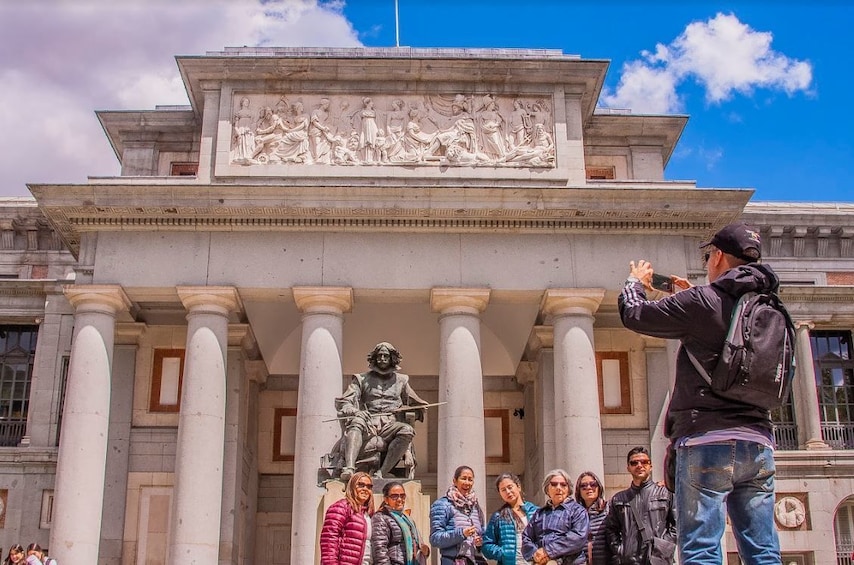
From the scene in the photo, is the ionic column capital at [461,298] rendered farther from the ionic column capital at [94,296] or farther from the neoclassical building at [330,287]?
the ionic column capital at [94,296]

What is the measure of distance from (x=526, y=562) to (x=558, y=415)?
623 inches

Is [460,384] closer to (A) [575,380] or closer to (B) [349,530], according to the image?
(A) [575,380]

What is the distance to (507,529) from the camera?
12.4 metres

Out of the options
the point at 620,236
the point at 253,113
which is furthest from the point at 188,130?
the point at 620,236

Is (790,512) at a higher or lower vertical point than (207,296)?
lower

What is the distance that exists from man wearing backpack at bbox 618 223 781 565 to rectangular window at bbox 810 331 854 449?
31.5m

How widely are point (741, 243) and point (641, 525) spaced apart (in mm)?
4597

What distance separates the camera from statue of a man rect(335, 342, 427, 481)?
17.7 metres

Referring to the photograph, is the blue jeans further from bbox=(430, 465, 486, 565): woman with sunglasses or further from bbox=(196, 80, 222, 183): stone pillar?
bbox=(196, 80, 222, 183): stone pillar

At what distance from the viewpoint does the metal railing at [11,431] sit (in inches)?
1375

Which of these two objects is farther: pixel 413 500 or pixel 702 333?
pixel 413 500

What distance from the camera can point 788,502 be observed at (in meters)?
34.2

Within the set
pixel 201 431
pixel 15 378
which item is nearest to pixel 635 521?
pixel 201 431

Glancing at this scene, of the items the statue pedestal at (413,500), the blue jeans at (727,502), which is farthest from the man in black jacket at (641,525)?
the statue pedestal at (413,500)
